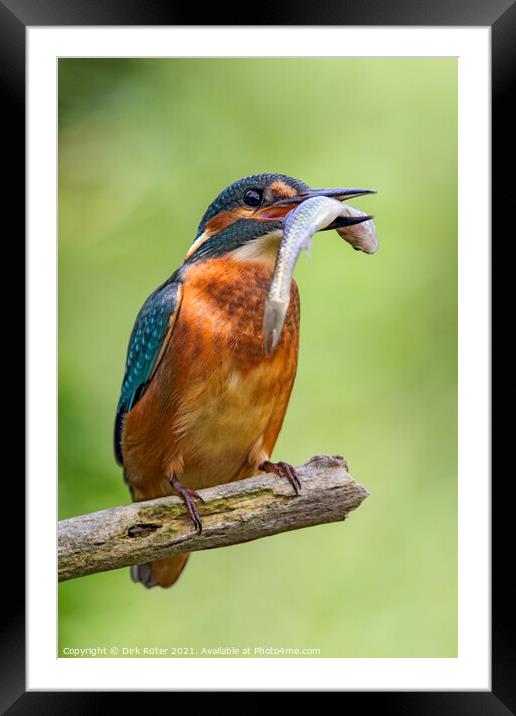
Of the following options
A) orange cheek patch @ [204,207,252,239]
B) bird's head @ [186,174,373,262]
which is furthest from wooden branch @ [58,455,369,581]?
orange cheek patch @ [204,207,252,239]

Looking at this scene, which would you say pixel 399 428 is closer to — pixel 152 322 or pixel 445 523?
pixel 445 523

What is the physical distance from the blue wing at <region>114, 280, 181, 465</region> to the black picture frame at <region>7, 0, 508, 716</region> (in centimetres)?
52

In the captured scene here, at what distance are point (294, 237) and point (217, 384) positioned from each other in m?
0.65

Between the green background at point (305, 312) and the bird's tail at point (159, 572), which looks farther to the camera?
the bird's tail at point (159, 572)

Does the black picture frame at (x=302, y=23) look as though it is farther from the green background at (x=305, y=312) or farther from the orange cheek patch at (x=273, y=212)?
the orange cheek patch at (x=273, y=212)

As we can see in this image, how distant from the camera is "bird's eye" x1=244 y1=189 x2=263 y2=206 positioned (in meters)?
3.49

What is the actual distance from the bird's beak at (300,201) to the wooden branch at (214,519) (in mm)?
920

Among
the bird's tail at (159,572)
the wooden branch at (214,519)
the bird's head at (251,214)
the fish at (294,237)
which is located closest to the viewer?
the fish at (294,237)

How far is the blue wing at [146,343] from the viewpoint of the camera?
11.5 feet

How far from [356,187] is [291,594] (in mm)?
1660

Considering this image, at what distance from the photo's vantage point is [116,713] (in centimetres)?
333

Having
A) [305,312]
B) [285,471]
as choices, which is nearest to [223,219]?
[305,312]

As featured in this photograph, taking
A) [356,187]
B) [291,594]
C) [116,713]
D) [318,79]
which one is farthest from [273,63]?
[116,713]

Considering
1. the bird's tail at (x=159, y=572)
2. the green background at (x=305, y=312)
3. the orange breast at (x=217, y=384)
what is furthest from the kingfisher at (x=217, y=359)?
the bird's tail at (x=159, y=572)
